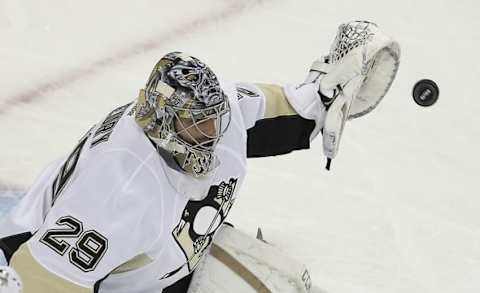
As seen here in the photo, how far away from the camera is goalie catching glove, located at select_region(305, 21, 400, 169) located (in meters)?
1.95

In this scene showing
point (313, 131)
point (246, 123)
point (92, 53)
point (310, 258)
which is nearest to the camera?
point (246, 123)

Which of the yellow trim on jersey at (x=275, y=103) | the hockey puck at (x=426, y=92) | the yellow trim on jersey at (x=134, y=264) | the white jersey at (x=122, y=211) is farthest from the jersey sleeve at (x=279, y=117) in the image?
the yellow trim on jersey at (x=134, y=264)

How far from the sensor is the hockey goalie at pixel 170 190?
1.47m

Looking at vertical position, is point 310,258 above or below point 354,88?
below

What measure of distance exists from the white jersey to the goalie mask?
0.03 m

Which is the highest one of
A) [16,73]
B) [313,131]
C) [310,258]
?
[313,131]

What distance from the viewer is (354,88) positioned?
1960 mm

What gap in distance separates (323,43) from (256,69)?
279 mm

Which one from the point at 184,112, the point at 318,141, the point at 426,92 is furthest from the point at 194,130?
the point at 318,141

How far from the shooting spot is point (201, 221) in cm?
168

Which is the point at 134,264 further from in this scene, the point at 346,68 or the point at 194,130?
the point at 346,68

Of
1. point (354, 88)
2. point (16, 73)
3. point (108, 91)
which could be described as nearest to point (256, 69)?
point (108, 91)

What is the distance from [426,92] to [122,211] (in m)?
0.96

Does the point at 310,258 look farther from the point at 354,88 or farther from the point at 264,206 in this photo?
the point at 354,88
